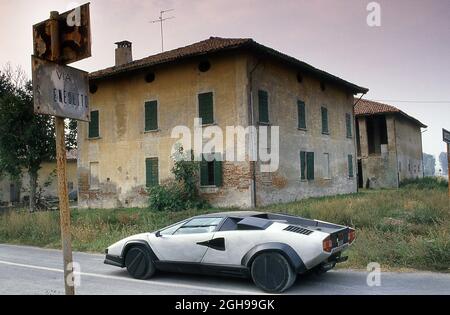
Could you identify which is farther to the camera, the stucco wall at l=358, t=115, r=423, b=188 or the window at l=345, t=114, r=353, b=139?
the stucco wall at l=358, t=115, r=423, b=188

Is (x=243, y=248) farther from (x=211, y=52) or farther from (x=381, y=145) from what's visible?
(x=381, y=145)

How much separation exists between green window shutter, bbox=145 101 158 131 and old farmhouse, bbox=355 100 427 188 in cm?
2067

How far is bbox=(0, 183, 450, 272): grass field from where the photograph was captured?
27.9 feet

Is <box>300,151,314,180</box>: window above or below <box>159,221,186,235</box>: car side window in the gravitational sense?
above

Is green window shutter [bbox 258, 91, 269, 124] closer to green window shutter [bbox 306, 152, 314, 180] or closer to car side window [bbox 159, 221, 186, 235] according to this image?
green window shutter [bbox 306, 152, 314, 180]

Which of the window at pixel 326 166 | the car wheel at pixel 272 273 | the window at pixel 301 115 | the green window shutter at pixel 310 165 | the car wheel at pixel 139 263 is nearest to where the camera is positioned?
the car wheel at pixel 272 273

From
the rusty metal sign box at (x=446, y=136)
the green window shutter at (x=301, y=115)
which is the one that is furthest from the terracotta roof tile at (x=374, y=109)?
the rusty metal sign box at (x=446, y=136)

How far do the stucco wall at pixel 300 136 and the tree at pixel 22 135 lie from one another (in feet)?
44.2

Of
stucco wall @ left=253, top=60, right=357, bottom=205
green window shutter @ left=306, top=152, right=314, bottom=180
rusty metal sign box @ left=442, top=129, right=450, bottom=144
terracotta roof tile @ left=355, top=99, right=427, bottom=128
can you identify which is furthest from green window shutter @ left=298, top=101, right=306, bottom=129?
terracotta roof tile @ left=355, top=99, right=427, bottom=128

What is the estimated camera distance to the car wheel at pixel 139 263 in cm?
783

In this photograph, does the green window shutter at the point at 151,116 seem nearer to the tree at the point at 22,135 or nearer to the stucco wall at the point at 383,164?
the tree at the point at 22,135
